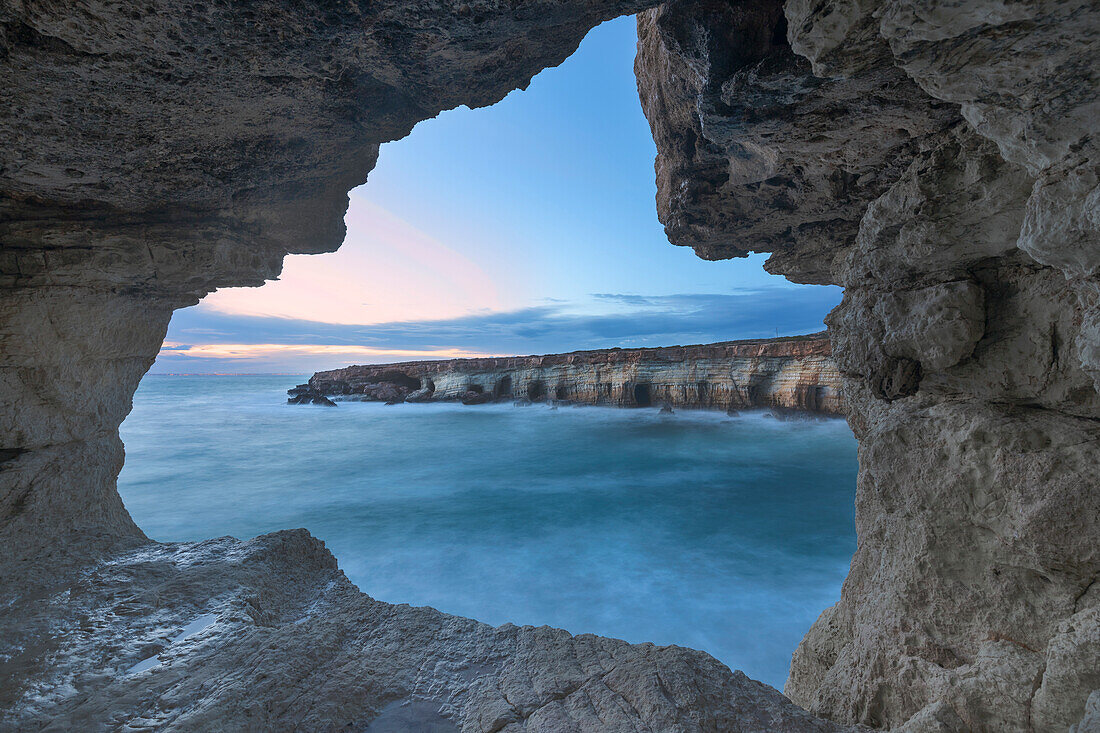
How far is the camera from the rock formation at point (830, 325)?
1.72 meters

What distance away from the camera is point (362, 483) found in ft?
48.0

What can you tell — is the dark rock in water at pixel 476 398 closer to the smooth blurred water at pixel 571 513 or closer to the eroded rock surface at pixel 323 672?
the smooth blurred water at pixel 571 513

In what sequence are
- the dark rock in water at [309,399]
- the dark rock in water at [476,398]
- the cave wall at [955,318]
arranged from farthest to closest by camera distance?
the dark rock in water at [309,399], the dark rock in water at [476,398], the cave wall at [955,318]

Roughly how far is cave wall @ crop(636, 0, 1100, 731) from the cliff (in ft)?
39.4

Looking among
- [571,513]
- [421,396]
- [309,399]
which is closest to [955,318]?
[571,513]

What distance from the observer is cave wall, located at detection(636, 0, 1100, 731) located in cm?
154

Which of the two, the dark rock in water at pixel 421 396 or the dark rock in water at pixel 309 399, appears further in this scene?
the dark rock in water at pixel 309 399

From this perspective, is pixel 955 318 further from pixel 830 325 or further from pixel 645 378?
pixel 645 378

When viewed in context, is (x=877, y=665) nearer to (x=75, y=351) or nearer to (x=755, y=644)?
(x=755, y=644)

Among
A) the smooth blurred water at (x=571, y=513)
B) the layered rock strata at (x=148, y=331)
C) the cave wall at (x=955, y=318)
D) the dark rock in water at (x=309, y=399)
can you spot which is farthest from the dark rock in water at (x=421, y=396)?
the cave wall at (x=955, y=318)

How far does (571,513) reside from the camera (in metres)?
11.3

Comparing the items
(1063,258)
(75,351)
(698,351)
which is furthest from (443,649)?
(698,351)

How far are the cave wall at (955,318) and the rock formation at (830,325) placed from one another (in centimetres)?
1

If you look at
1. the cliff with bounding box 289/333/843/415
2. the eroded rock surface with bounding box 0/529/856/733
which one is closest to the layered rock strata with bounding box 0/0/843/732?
the eroded rock surface with bounding box 0/529/856/733
